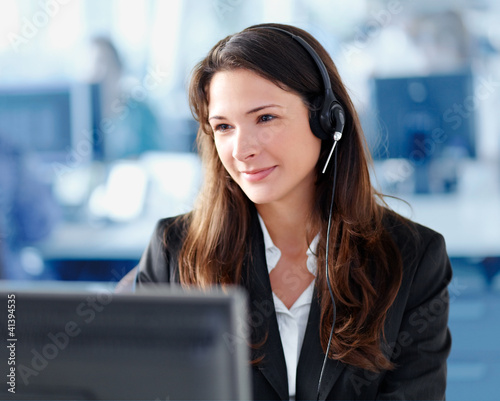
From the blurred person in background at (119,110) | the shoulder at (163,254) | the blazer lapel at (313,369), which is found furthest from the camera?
the blurred person in background at (119,110)

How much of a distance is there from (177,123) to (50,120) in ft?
1.91

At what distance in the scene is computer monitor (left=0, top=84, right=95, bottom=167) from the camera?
2.26 metres

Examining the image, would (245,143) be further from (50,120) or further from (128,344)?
(50,120)

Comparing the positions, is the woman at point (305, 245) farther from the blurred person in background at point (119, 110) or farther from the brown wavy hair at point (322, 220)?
the blurred person in background at point (119, 110)

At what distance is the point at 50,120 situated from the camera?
2.29 m

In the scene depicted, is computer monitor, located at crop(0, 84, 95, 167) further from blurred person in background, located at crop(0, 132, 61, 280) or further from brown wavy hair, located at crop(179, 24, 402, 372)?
brown wavy hair, located at crop(179, 24, 402, 372)

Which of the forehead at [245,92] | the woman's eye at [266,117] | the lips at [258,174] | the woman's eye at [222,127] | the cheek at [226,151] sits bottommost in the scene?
the lips at [258,174]

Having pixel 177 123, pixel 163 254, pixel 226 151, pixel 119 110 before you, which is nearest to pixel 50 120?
pixel 119 110

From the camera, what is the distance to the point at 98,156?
224cm

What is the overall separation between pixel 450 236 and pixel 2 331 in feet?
5.85

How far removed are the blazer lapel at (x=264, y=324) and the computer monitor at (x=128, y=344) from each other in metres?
0.63

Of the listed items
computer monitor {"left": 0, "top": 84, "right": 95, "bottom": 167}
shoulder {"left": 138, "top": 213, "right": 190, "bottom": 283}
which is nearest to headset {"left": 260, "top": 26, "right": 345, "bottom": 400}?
shoulder {"left": 138, "top": 213, "right": 190, "bottom": 283}

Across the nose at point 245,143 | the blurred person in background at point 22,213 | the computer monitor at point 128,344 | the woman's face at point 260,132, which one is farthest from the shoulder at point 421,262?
the blurred person in background at point 22,213

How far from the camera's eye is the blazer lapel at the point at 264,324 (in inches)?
42.8
